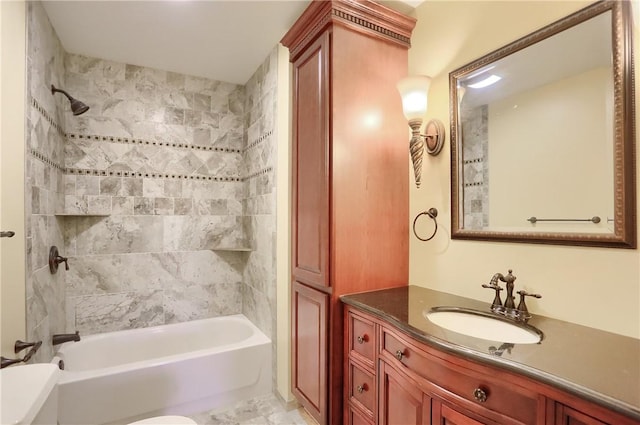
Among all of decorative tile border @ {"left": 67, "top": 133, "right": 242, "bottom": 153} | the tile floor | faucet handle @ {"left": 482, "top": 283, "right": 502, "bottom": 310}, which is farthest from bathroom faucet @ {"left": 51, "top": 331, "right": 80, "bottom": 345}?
faucet handle @ {"left": 482, "top": 283, "right": 502, "bottom": 310}

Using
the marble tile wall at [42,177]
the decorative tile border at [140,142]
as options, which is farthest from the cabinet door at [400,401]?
the decorative tile border at [140,142]

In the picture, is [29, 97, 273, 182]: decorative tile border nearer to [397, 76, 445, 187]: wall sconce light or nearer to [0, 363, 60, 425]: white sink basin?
[397, 76, 445, 187]: wall sconce light

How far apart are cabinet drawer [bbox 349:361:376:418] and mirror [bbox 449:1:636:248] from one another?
0.83m

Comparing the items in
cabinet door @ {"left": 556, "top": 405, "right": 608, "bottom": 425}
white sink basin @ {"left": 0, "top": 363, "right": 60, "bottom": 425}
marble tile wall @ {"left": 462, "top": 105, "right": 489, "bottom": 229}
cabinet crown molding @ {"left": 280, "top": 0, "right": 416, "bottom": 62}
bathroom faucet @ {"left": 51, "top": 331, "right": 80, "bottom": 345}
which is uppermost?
cabinet crown molding @ {"left": 280, "top": 0, "right": 416, "bottom": 62}

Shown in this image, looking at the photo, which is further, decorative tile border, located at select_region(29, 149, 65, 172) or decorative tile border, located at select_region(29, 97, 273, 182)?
decorative tile border, located at select_region(29, 97, 273, 182)

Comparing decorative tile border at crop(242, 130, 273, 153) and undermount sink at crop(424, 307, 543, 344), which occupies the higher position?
decorative tile border at crop(242, 130, 273, 153)

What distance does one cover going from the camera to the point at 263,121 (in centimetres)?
260

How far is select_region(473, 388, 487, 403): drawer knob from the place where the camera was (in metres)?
0.88

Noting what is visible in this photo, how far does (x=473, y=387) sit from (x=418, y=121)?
3.97 feet

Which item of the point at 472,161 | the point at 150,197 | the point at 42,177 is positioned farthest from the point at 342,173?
the point at 150,197

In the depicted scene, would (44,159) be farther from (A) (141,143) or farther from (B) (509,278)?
(B) (509,278)

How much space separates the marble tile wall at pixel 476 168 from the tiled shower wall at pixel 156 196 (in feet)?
4.51

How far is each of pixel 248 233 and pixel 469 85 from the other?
2206 millimetres

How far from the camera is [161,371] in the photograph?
6.58ft
